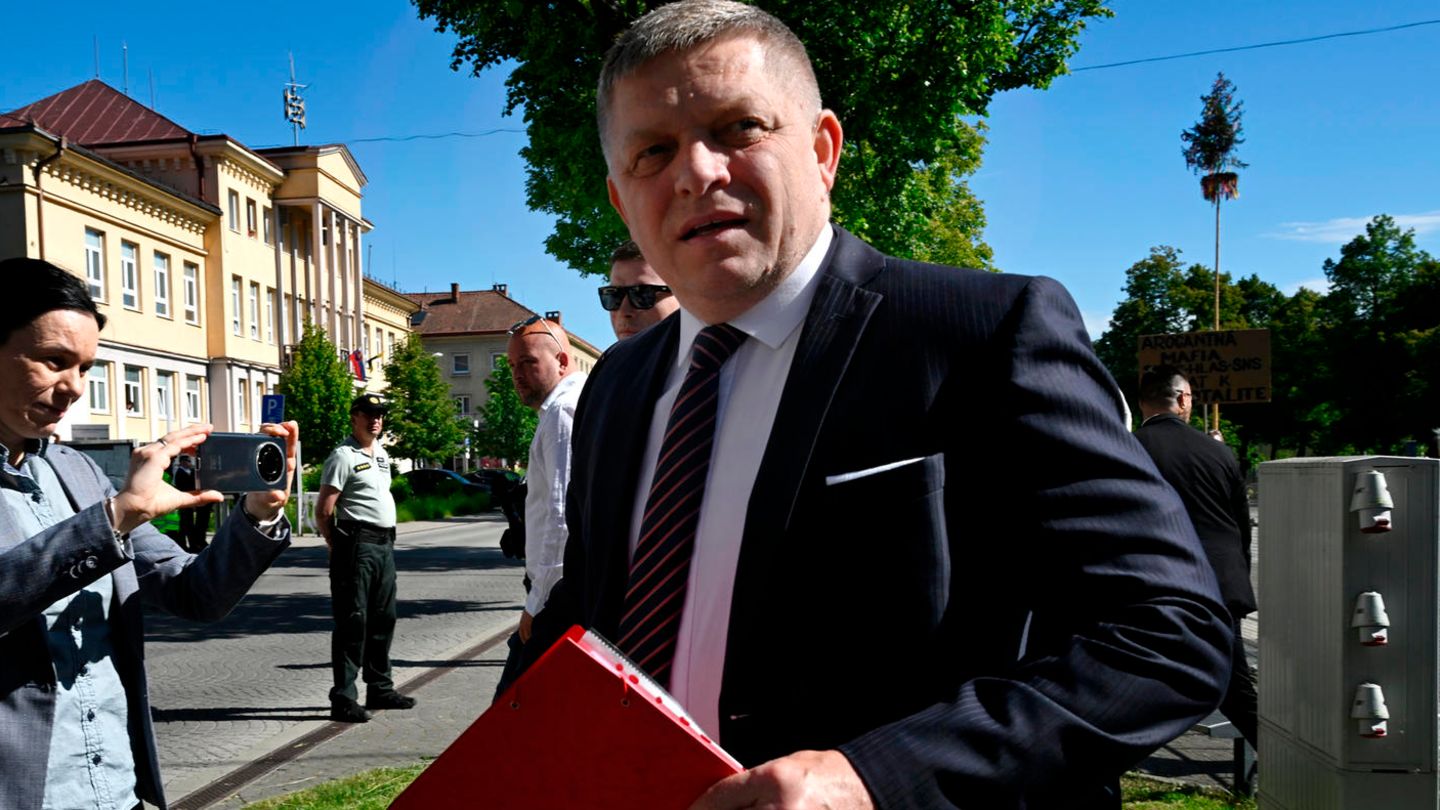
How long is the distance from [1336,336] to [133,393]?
5135cm

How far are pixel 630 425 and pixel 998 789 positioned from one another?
0.92 meters

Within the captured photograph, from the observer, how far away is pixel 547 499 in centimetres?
539

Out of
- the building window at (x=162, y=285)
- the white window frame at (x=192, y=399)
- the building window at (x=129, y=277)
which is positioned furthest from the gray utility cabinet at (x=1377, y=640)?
the white window frame at (x=192, y=399)

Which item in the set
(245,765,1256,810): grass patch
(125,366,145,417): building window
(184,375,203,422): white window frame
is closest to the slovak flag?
(184,375,203,422): white window frame

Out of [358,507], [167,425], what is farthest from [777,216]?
[167,425]

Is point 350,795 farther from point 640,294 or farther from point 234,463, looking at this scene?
point 234,463

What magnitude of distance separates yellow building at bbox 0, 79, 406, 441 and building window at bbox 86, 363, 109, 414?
48 mm

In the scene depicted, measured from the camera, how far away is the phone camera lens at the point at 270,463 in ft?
9.50

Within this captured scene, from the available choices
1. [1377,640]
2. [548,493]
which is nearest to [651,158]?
[1377,640]

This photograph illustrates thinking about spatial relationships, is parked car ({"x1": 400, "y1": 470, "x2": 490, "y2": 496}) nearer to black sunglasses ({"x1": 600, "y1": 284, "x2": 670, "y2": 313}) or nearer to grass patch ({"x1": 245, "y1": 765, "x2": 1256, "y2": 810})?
grass patch ({"x1": 245, "y1": 765, "x2": 1256, "y2": 810})

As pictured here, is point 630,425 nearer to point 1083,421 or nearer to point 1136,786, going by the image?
point 1083,421

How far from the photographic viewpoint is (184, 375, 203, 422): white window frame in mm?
42344

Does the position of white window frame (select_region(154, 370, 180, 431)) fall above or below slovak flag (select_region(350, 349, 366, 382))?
below

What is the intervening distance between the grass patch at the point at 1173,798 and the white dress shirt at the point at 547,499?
A: 9.72ft
